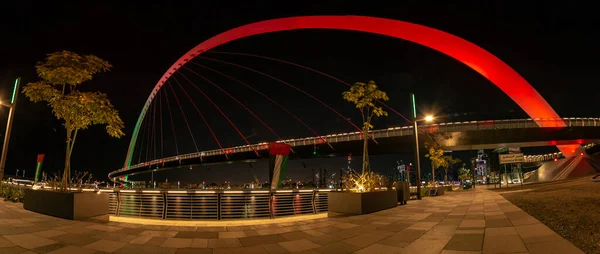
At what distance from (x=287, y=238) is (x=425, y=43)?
105 ft

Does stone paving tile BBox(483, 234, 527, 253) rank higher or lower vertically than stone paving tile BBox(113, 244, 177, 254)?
higher

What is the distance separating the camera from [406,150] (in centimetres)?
6744

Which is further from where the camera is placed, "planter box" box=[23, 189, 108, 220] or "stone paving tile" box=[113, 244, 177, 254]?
"planter box" box=[23, 189, 108, 220]

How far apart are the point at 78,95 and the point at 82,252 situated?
7.68 meters

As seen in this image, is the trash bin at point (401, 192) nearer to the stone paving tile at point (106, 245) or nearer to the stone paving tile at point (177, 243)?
the stone paving tile at point (177, 243)

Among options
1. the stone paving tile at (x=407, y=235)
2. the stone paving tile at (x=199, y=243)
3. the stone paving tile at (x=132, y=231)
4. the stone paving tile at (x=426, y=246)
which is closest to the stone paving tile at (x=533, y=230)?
the stone paving tile at (x=426, y=246)

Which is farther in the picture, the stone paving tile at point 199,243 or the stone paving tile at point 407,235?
the stone paving tile at point 407,235

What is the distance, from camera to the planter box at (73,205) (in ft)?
30.7

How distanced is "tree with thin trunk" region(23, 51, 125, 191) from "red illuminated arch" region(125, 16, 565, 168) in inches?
843

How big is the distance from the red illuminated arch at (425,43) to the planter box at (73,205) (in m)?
24.2

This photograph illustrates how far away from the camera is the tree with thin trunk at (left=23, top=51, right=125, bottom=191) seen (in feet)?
35.9

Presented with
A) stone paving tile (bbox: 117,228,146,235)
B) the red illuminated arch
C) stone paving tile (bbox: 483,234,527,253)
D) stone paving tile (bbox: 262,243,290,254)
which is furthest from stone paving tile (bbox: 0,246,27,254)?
the red illuminated arch

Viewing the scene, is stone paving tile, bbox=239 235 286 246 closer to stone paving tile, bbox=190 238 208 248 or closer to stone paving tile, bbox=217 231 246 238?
stone paving tile, bbox=217 231 246 238

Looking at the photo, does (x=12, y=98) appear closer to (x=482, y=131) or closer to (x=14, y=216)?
(x=14, y=216)
